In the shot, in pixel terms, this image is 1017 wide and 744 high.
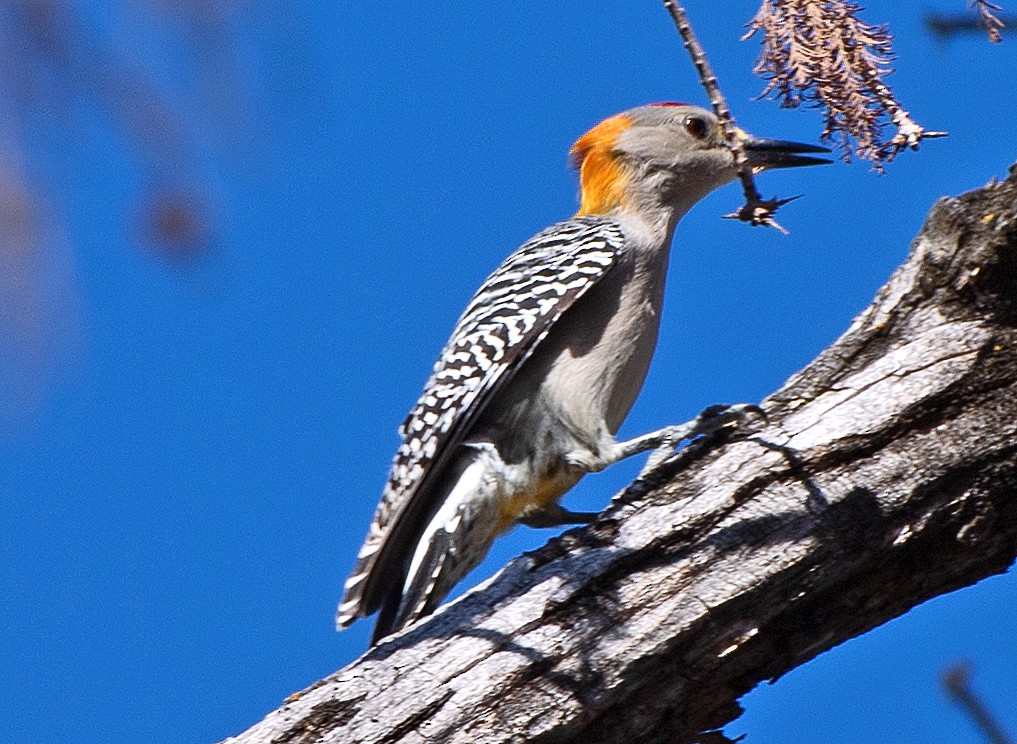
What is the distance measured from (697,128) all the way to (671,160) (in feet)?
0.76

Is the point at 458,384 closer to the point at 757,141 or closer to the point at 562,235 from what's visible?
the point at 562,235

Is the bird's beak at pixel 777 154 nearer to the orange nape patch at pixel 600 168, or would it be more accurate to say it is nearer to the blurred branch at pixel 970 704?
the orange nape patch at pixel 600 168

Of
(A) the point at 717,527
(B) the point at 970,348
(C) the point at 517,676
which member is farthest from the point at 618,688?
(B) the point at 970,348

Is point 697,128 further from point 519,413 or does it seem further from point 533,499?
point 533,499

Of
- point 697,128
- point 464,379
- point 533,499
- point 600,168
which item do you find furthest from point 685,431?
point 600,168

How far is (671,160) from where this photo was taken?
646 cm

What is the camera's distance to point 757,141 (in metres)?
6.18

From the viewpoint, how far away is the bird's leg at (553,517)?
552cm

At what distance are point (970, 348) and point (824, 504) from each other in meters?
0.71

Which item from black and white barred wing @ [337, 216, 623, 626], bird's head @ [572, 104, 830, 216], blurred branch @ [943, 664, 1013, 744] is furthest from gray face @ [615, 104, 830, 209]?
blurred branch @ [943, 664, 1013, 744]

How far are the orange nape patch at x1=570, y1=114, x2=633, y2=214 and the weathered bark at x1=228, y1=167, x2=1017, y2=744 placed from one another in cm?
256

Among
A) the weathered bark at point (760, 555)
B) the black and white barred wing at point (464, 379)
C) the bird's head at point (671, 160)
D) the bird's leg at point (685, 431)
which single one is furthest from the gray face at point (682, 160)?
the weathered bark at point (760, 555)

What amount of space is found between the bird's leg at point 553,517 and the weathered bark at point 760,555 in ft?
4.48

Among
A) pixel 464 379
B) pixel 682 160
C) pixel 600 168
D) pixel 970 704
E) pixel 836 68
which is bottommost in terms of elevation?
pixel 970 704
